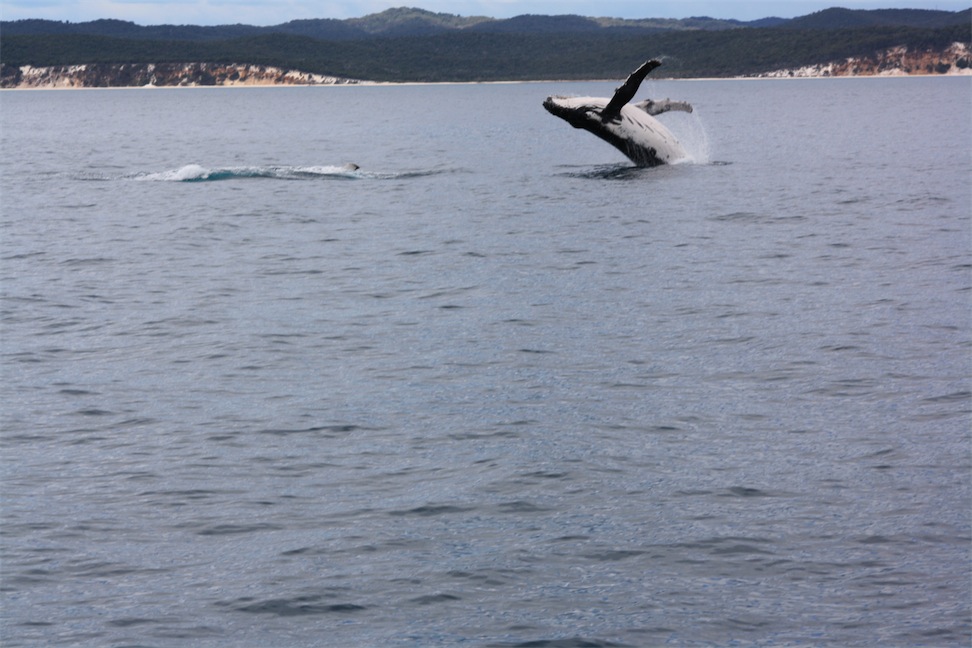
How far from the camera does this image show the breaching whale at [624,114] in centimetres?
3206

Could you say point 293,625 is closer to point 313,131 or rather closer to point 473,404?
point 473,404

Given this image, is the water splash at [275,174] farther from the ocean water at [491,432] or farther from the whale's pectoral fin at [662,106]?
the ocean water at [491,432]

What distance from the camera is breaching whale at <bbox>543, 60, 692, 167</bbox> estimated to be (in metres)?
32.1

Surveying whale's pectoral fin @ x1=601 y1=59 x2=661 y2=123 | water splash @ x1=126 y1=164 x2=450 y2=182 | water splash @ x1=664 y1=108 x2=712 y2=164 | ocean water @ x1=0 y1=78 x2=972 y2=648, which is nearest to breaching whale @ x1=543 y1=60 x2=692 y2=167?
whale's pectoral fin @ x1=601 y1=59 x2=661 y2=123

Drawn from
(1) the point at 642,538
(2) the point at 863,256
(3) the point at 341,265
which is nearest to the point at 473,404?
(1) the point at 642,538

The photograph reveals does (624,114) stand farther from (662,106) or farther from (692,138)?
(692,138)

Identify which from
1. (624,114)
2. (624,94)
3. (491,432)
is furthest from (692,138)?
(491,432)

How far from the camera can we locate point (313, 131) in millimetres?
84062

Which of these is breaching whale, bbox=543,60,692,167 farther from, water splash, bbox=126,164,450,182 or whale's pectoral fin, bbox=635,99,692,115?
water splash, bbox=126,164,450,182

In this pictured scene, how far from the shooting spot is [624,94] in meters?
31.9

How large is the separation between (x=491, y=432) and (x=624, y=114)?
22.1m

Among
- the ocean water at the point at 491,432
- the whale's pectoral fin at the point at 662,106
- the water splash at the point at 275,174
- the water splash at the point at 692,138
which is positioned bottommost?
the ocean water at the point at 491,432

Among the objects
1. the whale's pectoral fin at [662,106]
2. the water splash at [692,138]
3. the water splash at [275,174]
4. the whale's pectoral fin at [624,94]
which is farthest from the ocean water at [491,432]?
the water splash at [692,138]

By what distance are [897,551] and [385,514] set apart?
422cm
